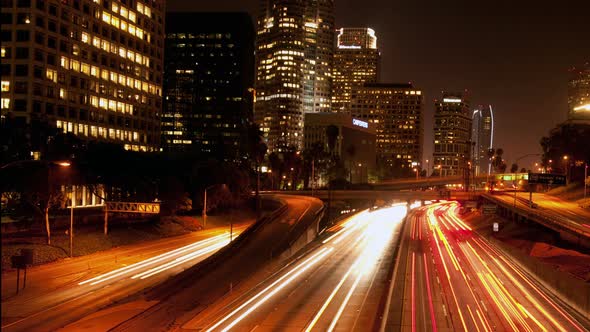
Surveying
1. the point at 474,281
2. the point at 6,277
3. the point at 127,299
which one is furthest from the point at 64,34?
the point at 474,281

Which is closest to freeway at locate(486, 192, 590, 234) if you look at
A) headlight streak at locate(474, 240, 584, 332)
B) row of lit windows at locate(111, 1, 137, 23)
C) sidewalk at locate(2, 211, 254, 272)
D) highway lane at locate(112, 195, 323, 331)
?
headlight streak at locate(474, 240, 584, 332)

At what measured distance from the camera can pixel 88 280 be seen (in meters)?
40.7

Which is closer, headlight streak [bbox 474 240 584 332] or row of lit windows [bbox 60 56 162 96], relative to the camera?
headlight streak [bbox 474 240 584 332]

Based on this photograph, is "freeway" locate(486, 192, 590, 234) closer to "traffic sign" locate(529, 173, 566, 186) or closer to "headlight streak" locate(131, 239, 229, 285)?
"traffic sign" locate(529, 173, 566, 186)

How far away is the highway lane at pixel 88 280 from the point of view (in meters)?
30.5

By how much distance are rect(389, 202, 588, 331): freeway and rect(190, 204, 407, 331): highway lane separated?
2.49 meters

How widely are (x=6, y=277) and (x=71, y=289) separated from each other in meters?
7.20

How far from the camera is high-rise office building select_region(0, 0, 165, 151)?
320 feet

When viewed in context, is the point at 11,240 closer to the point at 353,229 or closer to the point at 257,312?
the point at 257,312

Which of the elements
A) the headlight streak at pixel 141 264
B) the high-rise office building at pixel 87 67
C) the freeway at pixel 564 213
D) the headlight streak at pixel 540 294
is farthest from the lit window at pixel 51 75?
the freeway at pixel 564 213

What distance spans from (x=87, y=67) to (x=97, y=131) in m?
13.8

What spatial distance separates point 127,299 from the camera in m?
33.8

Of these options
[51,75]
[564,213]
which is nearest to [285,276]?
[564,213]

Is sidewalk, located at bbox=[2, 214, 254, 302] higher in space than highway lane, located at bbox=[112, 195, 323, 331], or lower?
lower
